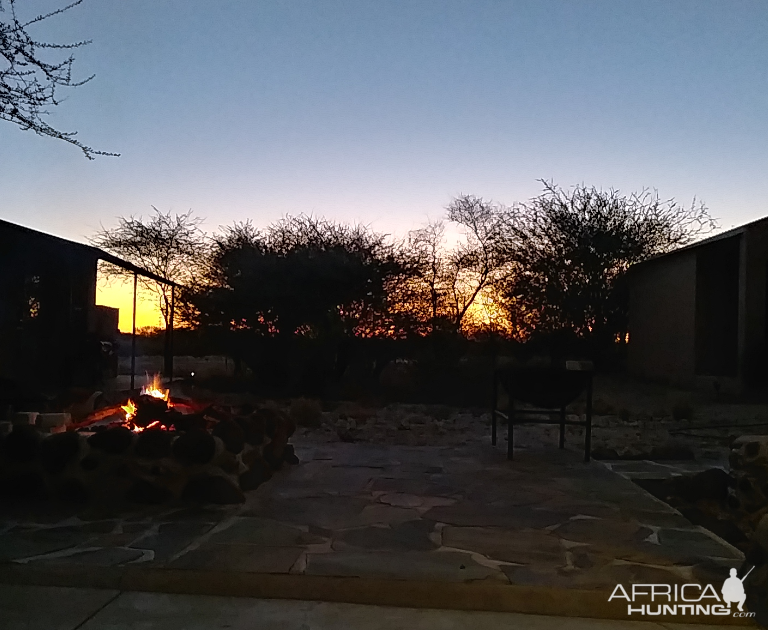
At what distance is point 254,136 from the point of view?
1017 cm

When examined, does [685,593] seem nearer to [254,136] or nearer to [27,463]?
[27,463]

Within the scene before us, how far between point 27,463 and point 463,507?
10.4 ft

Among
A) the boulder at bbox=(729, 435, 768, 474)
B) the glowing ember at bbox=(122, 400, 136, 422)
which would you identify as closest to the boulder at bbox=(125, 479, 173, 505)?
the glowing ember at bbox=(122, 400, 136, 422)

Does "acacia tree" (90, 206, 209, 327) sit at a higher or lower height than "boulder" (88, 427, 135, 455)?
higher

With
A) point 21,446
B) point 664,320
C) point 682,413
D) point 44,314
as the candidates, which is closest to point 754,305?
point 664,320

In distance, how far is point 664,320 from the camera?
54.0ft

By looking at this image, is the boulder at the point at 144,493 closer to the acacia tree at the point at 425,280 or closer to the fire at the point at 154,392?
the fire at the point at 154,392

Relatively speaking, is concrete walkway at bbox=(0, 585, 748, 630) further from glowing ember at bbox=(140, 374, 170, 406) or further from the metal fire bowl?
the metal fire bowl

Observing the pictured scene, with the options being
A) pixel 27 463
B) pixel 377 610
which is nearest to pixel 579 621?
pixel 377 610

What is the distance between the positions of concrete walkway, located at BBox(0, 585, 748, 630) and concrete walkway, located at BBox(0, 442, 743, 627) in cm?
9

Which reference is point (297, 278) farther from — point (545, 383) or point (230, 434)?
point (230, 434)

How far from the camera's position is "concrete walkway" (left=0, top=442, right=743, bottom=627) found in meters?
3.38

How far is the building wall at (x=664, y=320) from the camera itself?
50.3 ft

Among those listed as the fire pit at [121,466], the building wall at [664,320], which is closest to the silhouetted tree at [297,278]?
the building wall at [664,320]
